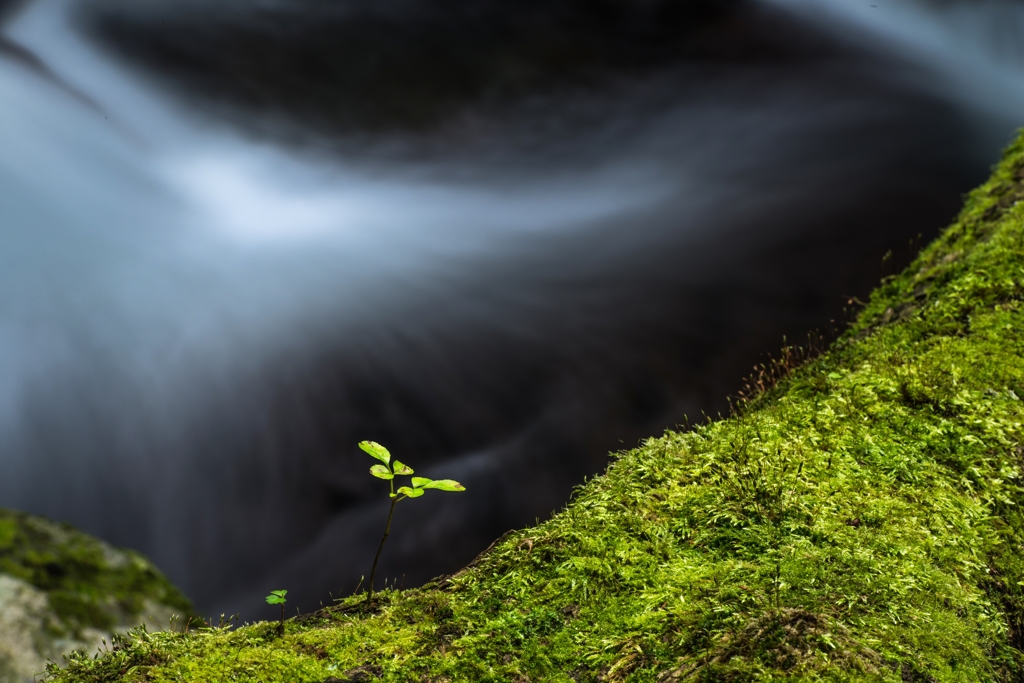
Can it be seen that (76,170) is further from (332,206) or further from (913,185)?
(913,185)

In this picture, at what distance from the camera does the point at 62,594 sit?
4.84m

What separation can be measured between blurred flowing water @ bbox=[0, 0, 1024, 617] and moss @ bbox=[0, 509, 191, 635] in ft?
4.77

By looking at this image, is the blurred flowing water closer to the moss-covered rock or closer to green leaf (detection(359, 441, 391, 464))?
the moss-covered rock

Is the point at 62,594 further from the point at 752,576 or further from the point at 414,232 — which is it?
the point at 414,232

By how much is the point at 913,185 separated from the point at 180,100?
10353 millimetres

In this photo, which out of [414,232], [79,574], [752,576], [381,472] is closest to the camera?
[752,576]

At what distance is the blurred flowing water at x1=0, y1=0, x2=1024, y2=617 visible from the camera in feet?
23.2

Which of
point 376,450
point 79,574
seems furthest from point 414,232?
point 376,450

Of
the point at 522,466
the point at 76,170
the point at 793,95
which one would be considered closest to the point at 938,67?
the point at 793,95

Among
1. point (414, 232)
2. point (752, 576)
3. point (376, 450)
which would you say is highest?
point (752, 576)

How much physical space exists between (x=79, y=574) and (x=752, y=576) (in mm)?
5133

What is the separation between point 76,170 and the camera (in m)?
9.58

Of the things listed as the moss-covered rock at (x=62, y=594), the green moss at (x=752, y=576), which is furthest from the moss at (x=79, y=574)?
the green moss at (x=752, y=576)

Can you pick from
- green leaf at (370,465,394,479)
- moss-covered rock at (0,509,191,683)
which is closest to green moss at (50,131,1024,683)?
green leaf at (370,465,394,479)
